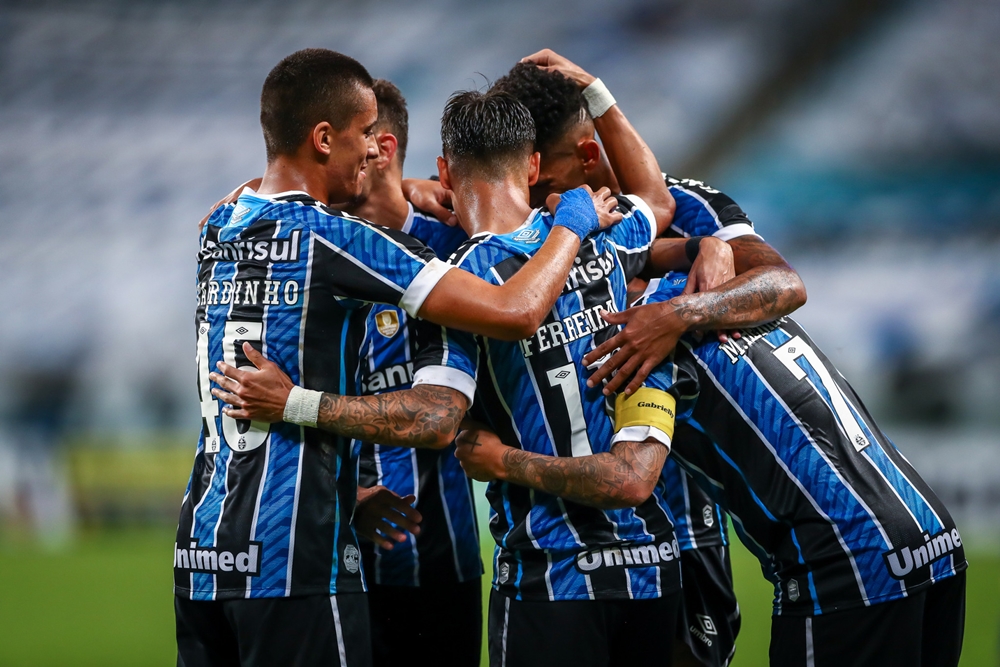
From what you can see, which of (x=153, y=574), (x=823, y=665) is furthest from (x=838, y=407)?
(x=153, y=574)

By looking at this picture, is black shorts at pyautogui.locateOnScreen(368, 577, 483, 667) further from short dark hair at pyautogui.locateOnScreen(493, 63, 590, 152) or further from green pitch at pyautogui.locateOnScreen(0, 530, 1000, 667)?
green pitch at pyautogui.locateOnScreen(0, 530, 1000, 667)

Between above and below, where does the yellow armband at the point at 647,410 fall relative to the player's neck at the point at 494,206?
below

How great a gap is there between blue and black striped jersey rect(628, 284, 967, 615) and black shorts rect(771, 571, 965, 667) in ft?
0.13

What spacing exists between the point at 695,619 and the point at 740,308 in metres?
1.40

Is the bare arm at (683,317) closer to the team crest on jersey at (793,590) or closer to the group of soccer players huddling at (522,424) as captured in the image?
the group of soccer players huddling at (522,424)

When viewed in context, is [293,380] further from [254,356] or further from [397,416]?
[397,416]

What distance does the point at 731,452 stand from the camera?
2832 millimetres

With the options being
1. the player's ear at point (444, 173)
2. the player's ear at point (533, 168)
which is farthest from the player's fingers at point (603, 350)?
the player's ear at point (444, 173)

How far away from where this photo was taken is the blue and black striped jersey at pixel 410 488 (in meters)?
3.52

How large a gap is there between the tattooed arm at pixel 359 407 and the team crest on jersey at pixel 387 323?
3.02ft

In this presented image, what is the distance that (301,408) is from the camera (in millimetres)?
2541

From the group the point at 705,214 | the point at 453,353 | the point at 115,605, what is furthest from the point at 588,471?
the point at 115,605

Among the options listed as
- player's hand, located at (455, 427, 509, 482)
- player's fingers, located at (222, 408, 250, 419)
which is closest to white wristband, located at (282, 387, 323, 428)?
player's fingers, located at (222, 408, 250, 419)

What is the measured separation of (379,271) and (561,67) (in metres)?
1.51
